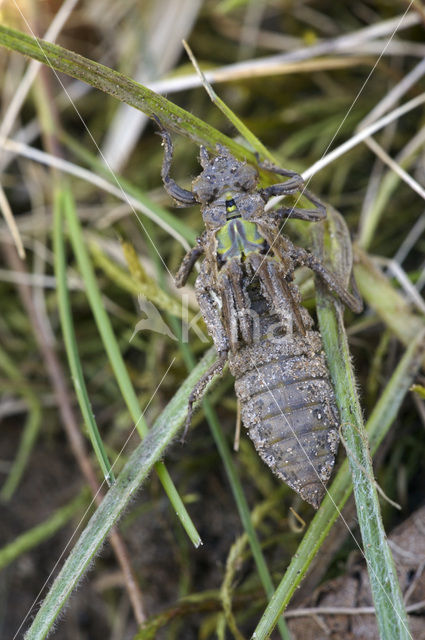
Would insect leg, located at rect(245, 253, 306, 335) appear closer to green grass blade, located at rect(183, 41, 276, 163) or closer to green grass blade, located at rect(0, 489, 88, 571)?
green grass blade, located at rect(183, 41, 276, 163)

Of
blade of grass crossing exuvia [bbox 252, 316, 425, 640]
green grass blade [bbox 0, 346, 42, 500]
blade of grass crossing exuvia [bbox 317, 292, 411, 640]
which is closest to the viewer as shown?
blade of grass crossing exuvia [bbox 317, 292, 411, 640]

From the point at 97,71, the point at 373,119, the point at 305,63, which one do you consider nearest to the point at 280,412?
the point at 97,71

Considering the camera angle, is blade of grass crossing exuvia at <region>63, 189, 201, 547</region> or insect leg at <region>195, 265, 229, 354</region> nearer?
blade of grass crossing exuvia at <region>63, 189, 201, 547</region>

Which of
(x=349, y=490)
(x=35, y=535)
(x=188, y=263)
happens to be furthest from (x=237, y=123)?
(x=35, y=535)

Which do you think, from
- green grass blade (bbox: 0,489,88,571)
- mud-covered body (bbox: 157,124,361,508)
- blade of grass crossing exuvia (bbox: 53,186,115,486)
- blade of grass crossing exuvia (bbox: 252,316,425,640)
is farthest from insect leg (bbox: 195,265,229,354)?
green grass blade (bbox: 0,489,88,571)

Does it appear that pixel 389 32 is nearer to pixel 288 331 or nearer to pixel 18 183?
pixel 288 331

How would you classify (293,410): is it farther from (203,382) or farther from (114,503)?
(114,503)
